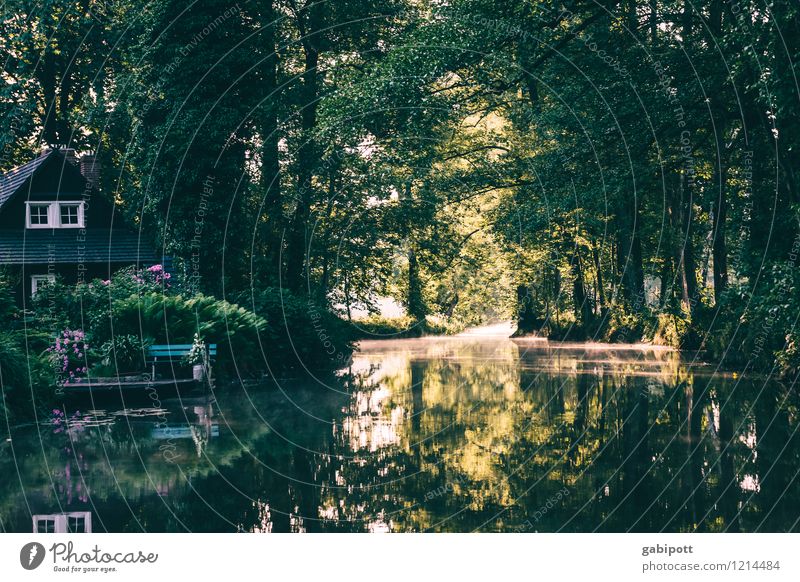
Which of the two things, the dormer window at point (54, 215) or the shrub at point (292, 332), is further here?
the dormer window at point (54, 215)

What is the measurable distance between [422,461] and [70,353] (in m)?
11.2

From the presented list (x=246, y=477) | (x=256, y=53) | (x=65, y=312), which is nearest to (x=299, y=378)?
(x=65, y=312)

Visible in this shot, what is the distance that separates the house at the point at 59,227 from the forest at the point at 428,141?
1.47 m

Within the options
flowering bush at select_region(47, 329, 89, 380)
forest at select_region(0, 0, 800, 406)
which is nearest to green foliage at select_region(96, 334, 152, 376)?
flowering bush at select_region(47, 329, 89, 380)

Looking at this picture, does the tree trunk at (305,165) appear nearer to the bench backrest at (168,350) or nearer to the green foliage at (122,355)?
the bench backrest at (168,350)

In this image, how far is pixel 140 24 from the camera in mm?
30078

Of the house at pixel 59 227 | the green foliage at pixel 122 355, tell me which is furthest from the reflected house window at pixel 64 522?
the house at pixel 59 227

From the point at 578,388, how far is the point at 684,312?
611 inches

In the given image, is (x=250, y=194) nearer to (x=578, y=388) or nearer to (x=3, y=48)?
(x=3, y=48)

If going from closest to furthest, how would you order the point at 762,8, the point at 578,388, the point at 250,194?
the point at 762,8 < the point at 578,388 < the point at 250,194

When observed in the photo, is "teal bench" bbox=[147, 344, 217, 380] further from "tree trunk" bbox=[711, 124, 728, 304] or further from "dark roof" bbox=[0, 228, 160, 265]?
"dark roof" bbox=[0, 228, 160, 265]

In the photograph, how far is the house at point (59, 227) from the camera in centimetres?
3738

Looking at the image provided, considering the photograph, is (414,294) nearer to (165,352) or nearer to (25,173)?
(25,173)
